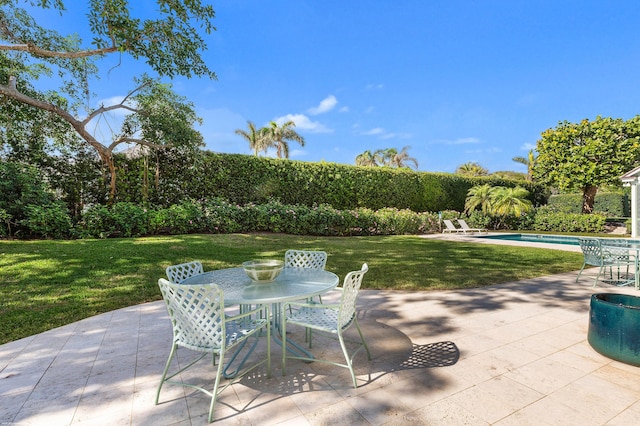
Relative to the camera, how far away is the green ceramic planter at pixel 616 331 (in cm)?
256

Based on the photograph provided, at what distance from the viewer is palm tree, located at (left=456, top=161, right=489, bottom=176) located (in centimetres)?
3497

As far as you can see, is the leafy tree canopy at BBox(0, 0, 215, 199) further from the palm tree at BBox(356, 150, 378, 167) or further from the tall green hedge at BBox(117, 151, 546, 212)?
the palm tree at BBox(356, 150, 378, 167)

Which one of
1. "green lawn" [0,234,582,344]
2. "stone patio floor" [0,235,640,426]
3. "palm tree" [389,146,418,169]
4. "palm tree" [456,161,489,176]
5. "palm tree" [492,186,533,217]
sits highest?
"palm tree" [389,146,418,169]

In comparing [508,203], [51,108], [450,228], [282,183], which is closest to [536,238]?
[508,203]

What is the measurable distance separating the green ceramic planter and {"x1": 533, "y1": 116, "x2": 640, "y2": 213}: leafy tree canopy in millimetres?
18677

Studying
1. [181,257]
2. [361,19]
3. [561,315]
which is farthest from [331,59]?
[561,315]

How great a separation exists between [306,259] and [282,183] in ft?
32.2

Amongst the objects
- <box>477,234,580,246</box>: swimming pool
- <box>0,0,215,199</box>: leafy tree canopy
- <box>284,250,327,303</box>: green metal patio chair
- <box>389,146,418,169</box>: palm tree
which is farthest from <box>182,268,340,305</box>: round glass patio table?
<box>389,146,418,169</box>: palm tree

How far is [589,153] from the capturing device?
654 inches

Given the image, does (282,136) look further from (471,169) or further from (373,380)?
(373,380)

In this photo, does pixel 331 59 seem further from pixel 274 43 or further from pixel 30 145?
pixel 30 145

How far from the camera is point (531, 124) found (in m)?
20.4

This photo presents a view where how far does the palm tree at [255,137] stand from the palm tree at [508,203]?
2196 centimetres

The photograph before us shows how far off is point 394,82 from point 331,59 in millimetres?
4368
